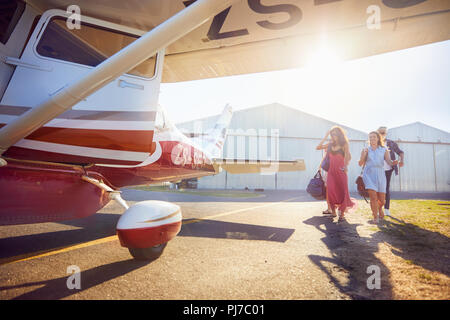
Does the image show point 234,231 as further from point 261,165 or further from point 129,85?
point 261,165

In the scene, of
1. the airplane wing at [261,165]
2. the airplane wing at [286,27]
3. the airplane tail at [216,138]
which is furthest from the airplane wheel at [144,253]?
the airplane tail at [216,138]

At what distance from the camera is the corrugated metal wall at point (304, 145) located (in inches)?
785

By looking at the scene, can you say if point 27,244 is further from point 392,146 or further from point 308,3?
point 392,146

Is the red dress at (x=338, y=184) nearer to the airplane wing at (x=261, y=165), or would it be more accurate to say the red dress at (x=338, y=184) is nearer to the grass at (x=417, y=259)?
the grass at (x=417, y=259)

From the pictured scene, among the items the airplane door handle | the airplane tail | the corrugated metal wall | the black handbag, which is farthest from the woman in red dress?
the corrugated metal wall

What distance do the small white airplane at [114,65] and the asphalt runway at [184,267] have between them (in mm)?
330

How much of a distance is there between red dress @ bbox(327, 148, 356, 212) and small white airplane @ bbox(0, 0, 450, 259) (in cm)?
158

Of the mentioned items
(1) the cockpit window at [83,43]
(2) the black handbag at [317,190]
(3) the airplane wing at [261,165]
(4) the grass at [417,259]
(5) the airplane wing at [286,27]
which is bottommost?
(4) the grass at [417,259]

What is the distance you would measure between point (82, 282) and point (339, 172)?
3614mm

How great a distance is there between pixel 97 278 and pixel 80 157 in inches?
38.2

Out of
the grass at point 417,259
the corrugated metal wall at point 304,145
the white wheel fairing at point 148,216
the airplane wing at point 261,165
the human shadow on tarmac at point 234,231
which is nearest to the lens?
the grass at point 417,259

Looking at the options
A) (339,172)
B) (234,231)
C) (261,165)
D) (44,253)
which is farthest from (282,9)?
(261,165)
